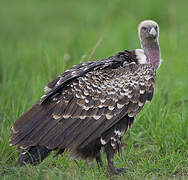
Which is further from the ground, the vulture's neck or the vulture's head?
the vulture's head

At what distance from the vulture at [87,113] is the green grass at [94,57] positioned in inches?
9.5

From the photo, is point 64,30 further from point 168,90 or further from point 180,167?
point 180,167

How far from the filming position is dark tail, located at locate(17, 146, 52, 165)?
530 cm

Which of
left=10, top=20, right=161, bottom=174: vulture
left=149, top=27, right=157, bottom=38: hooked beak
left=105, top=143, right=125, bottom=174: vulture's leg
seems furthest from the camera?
left=149, top=27, right=157, bottom=38: hooked beak

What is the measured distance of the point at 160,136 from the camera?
20.7ft

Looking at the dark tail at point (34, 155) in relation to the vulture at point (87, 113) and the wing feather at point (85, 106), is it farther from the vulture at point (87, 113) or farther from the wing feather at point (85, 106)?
the wing feather at point (85, 106)

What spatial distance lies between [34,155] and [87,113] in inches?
27.8

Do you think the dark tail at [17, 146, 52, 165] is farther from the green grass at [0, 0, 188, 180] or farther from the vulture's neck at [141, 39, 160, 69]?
the vulture's neck at [141, 39, 160, 69]

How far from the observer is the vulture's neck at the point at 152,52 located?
6.04m

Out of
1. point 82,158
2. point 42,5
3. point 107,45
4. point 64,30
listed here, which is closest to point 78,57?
point 107,45

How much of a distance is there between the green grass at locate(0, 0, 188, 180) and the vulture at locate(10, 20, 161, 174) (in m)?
0.24

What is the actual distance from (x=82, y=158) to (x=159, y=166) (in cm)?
87

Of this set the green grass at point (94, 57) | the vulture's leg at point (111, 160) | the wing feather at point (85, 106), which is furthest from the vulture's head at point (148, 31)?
the vulture's leg at point (111, 160)

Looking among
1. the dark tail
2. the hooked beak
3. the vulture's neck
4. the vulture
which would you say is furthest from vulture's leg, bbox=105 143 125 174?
the hooked beak
